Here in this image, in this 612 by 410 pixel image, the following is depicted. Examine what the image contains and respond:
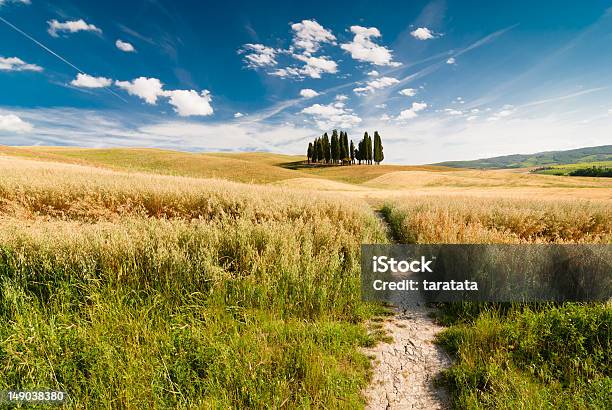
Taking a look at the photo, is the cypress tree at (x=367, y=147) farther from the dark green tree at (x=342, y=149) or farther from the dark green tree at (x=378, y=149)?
the dark green tree at (x=342, y=149)

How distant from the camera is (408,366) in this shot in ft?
11.4

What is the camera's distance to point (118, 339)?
10.8 feet

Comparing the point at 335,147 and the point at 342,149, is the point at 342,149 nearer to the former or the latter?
the point at 342,149

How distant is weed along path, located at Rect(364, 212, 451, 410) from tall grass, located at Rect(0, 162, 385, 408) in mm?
208

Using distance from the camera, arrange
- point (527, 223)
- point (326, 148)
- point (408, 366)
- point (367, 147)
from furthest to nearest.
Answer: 1. point (326, 148)
2. point (367, 147)
3. point (527, 223)
4. point (408, 366)

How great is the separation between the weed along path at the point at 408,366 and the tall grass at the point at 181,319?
0.68 ft

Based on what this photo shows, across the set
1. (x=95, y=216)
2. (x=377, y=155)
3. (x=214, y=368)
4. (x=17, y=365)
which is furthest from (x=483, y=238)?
(x=377, y=155)

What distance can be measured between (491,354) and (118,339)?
13.9 feet

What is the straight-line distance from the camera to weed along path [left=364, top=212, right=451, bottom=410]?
3004mm

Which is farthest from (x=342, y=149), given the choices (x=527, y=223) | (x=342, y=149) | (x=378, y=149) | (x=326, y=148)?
(x=527, y=223)

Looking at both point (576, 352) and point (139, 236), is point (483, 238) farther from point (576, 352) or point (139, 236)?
point (139, 236)

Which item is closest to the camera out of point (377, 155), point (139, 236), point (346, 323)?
point (346, 323)

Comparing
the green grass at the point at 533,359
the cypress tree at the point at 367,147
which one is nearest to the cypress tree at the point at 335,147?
the cypress tree at the point at 367,147

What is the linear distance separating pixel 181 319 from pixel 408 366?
2.79 meters
